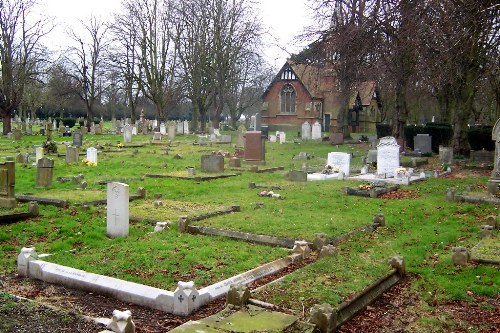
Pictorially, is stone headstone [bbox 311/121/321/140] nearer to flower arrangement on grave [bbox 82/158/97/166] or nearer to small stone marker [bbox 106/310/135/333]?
flower arrangement on grave [bbox 82/158/97/166]

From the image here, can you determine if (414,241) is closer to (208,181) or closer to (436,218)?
(436,218)

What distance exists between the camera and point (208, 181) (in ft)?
58.9

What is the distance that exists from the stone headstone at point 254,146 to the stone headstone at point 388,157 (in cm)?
594

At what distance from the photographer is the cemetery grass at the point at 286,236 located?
6.88 m

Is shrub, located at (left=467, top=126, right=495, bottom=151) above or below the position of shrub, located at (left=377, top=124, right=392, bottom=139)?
below

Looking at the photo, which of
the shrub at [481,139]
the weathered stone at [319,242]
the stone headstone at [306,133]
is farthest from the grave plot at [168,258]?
the stone headstone at [306,133]

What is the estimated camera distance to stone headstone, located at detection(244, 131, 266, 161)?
23.6 meters

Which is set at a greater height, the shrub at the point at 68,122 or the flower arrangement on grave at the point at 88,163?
the shrub at the point at 68,122

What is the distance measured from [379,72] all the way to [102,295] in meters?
21.9

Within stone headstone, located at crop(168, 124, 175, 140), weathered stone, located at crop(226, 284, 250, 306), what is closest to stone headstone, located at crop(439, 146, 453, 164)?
weathered stone, located at crop(226, 284, 250, 306)

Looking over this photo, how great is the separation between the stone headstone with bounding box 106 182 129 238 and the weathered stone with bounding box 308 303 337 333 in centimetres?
526

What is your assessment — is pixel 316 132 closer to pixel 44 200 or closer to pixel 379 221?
pixel 44 200

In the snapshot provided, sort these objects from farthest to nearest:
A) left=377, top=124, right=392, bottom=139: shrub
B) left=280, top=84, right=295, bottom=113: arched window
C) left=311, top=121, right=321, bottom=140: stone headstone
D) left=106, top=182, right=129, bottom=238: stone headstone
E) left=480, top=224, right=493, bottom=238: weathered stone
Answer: left=280, top=84, right=295, bottom=113: arched window, left=311, top=121, right=321, bottom=140: stone headstone, left=377, top=124, right=392, bottom=139: shrub, left=106, top=182, right=129, bottom=238: stone headstone, left=480, top=224, right=493, bottom=238: weathered stone

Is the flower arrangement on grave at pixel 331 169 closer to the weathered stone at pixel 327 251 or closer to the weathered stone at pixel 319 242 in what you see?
the weathered stone at pixel 319 242
